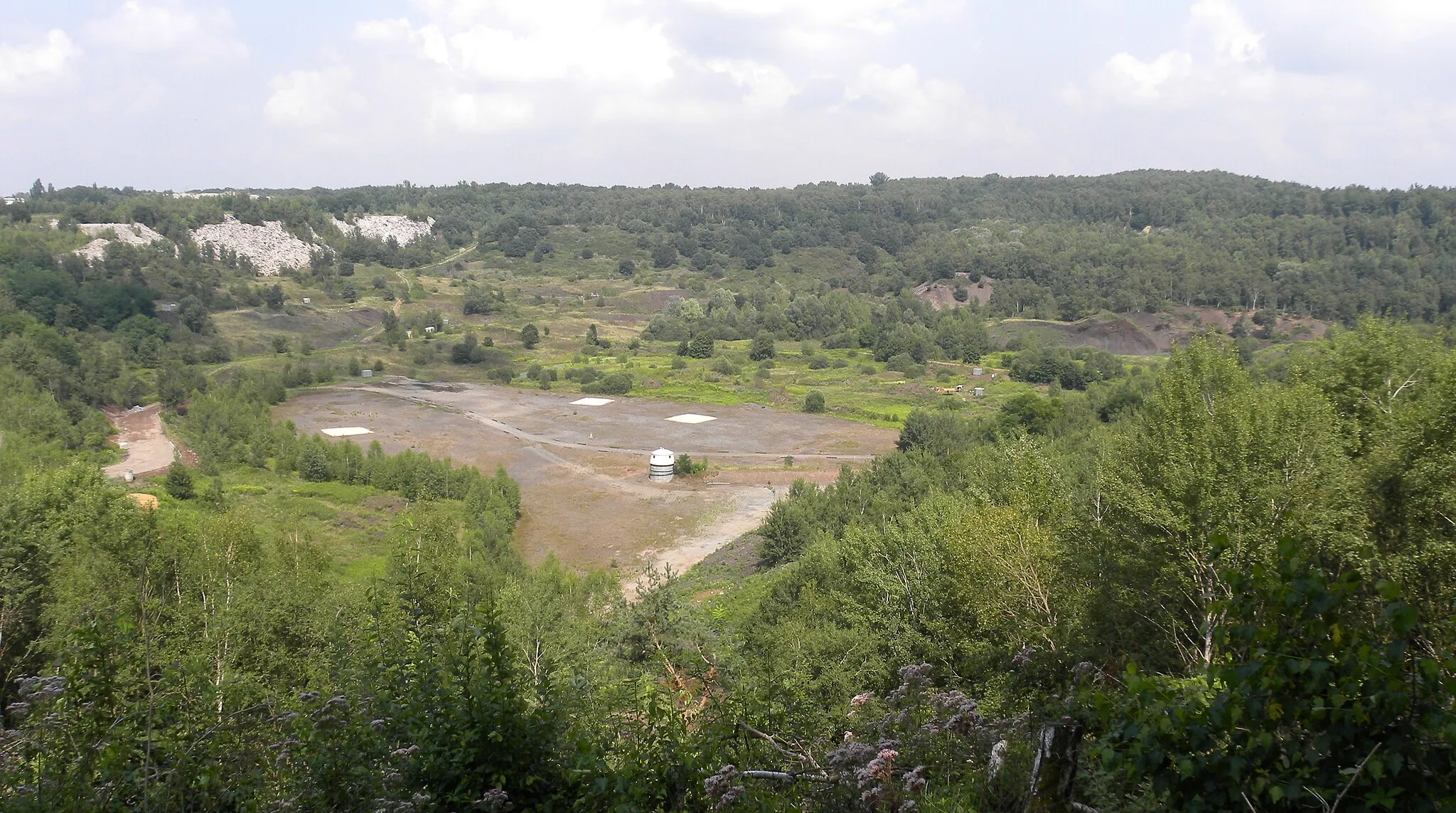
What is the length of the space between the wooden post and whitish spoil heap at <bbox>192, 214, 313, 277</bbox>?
495ft

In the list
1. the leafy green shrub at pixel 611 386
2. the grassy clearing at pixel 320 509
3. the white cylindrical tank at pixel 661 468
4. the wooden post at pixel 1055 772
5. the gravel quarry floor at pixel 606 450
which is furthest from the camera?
the leafy green shrub at pixel 611 386

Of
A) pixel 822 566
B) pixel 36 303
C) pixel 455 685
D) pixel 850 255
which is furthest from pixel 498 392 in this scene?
pixel 850 255

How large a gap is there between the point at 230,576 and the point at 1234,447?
72.1 ft

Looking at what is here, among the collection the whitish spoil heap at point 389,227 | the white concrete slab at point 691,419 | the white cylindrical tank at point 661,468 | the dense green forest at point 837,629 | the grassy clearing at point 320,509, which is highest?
the whitish spoil heap at point 389,227

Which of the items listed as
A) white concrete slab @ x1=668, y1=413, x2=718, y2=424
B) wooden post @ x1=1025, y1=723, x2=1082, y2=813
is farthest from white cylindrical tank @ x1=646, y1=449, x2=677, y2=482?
wooden post @ x1=1025, y1=723, x2=1082, y2=813

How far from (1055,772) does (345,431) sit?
70045 mm

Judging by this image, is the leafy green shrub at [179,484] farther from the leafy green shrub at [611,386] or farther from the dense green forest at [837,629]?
Result: the leafy green shrub at [611,386]

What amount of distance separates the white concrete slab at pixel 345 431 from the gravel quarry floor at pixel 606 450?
3.46 ft

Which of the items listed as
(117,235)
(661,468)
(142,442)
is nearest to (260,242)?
(117,235)

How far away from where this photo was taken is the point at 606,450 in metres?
64.4

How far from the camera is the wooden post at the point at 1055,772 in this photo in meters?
5.00

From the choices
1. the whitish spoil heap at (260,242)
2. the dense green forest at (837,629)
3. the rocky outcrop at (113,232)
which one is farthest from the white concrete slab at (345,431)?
the whitish spoil heap at (260,242)

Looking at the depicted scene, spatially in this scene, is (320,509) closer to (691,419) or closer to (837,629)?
(837,629)

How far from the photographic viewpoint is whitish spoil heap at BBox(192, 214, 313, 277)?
5492 inches
